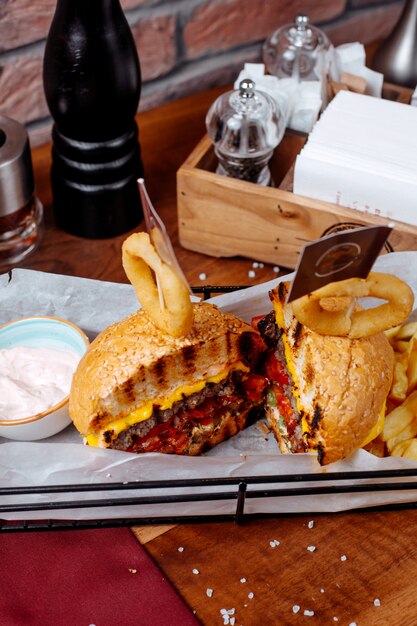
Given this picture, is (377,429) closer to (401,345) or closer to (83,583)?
(401,345)

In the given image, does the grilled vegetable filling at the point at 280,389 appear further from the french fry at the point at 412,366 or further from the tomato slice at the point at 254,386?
the french fry at the point at 412,366

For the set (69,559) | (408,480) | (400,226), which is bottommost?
(69,559)

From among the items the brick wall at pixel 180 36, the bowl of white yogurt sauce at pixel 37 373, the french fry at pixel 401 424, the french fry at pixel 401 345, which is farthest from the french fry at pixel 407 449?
the brick wall at pixel 180 36

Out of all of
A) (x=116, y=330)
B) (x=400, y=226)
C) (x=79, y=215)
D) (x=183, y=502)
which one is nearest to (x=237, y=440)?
(x=183, y=502)

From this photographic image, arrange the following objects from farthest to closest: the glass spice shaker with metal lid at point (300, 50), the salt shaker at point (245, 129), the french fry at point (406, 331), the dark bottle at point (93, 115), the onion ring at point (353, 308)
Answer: the glass spice shaker with metal lid at point (300, 50) → the salt shaker at point (245, 129) → the dark bottle at point (93, 115) → the french fry at point (406, 331) → the onion ring at point (353, 308)

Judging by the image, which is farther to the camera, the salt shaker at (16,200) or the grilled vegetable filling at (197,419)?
the salt shaker at (16,200)

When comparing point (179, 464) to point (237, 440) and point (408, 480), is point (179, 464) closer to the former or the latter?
point (237, 440)
